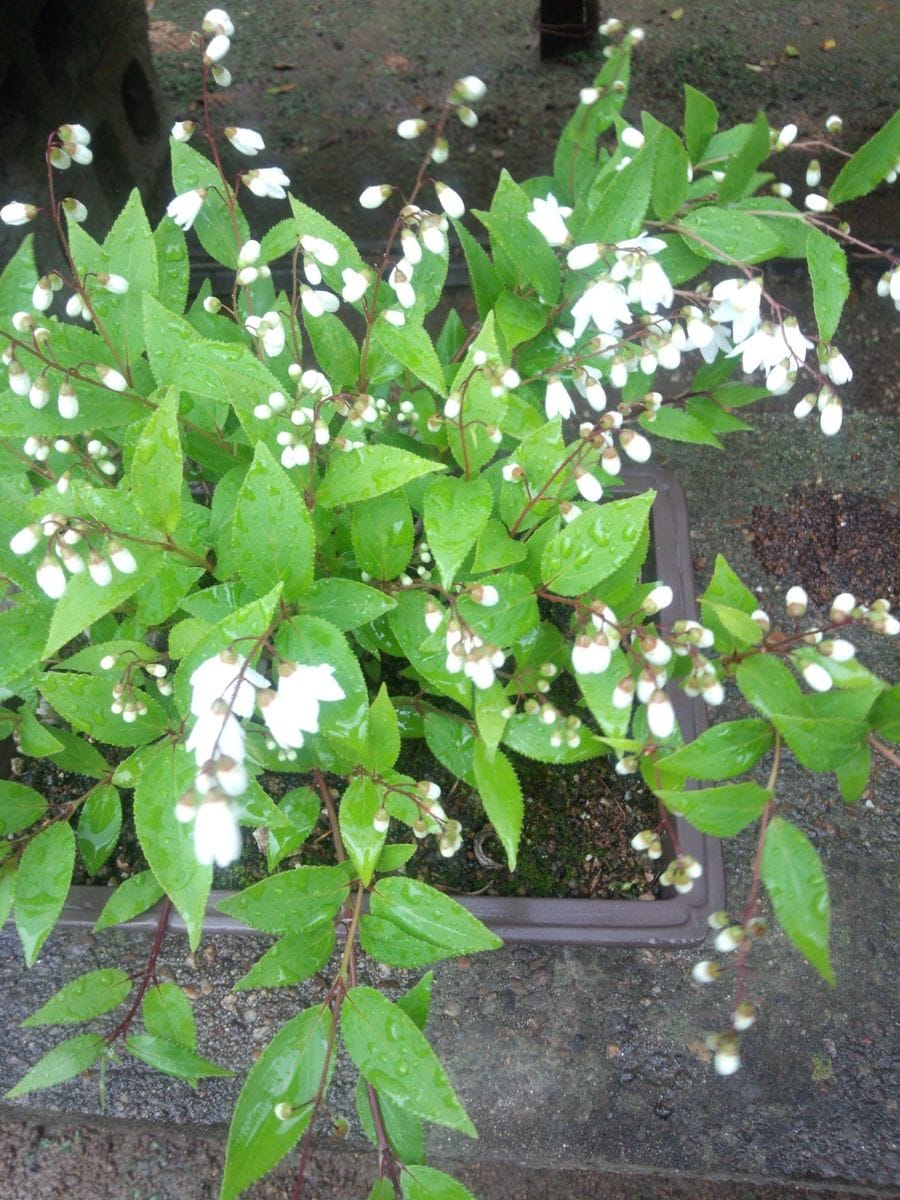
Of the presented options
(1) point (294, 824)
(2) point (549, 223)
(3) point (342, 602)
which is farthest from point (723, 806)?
(2) point (549, 223)

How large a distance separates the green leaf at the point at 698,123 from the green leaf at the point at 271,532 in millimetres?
631

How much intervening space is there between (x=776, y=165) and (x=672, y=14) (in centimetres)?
67

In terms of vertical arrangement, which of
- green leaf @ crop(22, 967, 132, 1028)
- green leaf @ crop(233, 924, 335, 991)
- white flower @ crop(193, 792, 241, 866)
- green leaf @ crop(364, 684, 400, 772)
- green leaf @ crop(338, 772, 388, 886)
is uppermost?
white flower @ crop(193, 792, 241, 866)

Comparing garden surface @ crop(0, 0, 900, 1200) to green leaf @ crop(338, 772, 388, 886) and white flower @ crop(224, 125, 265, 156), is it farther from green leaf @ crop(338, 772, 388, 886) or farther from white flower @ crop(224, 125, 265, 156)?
white flower @ crop(224, 125, 265, 156)

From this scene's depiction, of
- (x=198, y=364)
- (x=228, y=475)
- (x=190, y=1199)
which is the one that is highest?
(x=198, y=364)

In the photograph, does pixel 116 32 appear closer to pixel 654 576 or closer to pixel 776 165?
pixel 776 165

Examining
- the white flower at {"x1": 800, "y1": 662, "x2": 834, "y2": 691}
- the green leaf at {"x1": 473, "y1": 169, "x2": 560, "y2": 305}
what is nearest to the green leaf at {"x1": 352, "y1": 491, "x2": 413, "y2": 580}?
the green leaf at {"x1": 473, "y1": 169, "x2": 560, "y2": 305}

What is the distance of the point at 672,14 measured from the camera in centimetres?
240

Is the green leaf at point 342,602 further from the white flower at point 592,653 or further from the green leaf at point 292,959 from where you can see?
the green leaf at point 292,959

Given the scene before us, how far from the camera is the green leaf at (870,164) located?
908mm

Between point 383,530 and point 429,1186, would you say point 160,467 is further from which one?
point 429,1186

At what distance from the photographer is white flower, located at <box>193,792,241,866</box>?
22.5 inches

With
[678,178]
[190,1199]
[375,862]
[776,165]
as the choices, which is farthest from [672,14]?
[190,1199]

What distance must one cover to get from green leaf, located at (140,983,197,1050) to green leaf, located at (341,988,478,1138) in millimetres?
255
